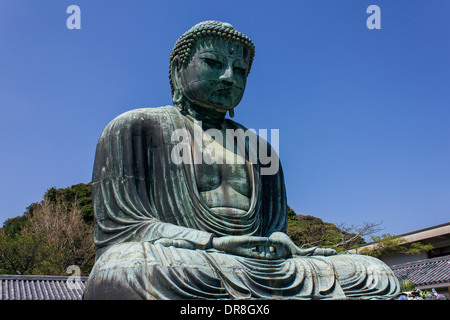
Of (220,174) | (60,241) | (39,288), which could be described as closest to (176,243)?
(220,174)

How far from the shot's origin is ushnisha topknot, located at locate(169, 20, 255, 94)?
19.7ft

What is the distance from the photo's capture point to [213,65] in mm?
6004

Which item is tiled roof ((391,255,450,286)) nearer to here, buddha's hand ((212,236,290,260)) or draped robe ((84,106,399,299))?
draped robe ((84,106,399,299))

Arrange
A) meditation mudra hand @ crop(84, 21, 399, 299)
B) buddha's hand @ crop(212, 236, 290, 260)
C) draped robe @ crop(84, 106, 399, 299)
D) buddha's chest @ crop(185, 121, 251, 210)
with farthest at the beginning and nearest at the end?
buddha's chest @ crop(185, 121, 251, 210) < buddha's hand @ crop(212, 236, 290, 260) < meditation mudra hand @ crop(84, 21, 399, 299) < draped robe @ crop(84, 106, 399, 299)

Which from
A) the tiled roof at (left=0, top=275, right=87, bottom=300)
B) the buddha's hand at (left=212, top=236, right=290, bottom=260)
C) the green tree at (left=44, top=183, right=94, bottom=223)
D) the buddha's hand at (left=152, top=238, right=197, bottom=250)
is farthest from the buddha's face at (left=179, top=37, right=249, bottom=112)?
the green tree at (left=44, top=183, right=94, bottom=223)

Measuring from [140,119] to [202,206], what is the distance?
4.39ft

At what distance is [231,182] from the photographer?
574 centimetres


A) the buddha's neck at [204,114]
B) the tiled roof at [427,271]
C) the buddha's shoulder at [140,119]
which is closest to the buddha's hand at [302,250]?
the buddha's neck at [204,114]

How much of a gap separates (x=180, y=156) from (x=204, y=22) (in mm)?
1801

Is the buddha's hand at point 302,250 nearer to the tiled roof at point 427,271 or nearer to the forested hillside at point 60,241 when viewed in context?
the tiled roof at point 427,271

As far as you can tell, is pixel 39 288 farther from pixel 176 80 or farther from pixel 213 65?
pixel 213 65

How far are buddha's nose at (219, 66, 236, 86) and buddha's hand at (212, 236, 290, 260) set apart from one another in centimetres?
203

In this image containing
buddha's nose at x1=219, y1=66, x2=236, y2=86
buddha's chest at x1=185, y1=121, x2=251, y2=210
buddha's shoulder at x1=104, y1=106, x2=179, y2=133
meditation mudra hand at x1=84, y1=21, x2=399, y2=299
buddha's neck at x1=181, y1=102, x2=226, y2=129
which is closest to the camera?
meditation mudra hand at x1=84, y1=21, x2=399, y2=299
